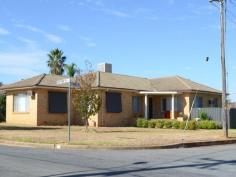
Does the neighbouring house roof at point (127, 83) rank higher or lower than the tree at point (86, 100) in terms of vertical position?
higher

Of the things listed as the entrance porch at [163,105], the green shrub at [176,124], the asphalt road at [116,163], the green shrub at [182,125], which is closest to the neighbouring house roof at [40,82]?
the entrance porch at [163,105]

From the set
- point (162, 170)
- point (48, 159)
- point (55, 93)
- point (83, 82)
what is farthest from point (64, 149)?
point (55, 93)

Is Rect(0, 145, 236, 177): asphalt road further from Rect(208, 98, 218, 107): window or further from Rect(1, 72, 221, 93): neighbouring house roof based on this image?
Rect(208, 98, 218, 107): window

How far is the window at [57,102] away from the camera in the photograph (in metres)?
36.7

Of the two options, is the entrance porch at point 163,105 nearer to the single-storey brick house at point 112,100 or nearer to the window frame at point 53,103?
the single-storey brick house at point 112,100

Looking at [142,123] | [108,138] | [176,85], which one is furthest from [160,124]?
[108,138]

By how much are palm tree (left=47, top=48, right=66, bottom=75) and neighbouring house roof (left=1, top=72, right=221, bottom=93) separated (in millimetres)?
28173

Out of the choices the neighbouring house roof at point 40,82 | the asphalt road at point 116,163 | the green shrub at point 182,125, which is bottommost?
the asphalt road at point 116,163

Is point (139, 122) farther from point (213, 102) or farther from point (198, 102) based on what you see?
point (213, 102)

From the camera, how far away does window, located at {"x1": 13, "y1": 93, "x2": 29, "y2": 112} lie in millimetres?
37375

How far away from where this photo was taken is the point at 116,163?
44.7 ft

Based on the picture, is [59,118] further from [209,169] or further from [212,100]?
[209,169]

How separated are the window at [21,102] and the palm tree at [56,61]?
33677 mm

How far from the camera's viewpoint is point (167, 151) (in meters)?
17.5
